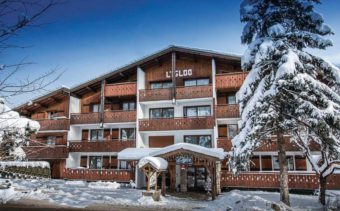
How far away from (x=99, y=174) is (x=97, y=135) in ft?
→ 16.2

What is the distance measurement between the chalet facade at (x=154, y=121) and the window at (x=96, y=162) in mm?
100

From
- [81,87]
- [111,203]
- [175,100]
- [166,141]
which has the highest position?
[81,87]

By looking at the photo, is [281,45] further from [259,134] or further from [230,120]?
[230,120]

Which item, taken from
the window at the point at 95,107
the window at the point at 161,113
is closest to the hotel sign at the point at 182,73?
the window at the point at 161,113

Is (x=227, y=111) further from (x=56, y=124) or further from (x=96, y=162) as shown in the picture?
(x=56, y=124)

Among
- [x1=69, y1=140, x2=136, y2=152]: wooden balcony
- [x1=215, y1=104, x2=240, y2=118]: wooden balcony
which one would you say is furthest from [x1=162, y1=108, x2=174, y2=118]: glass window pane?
[x1=215, y1=104, x2=240, y2=118]: wooden balcony

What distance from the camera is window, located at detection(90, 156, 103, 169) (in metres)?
28.5

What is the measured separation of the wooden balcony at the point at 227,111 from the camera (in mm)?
24203

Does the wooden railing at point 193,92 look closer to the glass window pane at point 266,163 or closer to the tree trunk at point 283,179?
the glass window pane at point 266,163

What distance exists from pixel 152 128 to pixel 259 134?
12.6 m

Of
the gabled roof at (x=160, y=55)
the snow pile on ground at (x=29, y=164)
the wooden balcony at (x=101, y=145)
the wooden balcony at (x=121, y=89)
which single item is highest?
the gabled roof at (x=160, y=55)

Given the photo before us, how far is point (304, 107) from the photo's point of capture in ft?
45.5

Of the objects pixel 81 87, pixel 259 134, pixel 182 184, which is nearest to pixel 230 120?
pixel 182 184

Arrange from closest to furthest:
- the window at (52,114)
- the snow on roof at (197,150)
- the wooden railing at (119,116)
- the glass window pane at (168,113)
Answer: the snow on roof at (197,150) < the wooden railing at (119,116) < the glass window pane at (168,113) < the window at (52,114)
